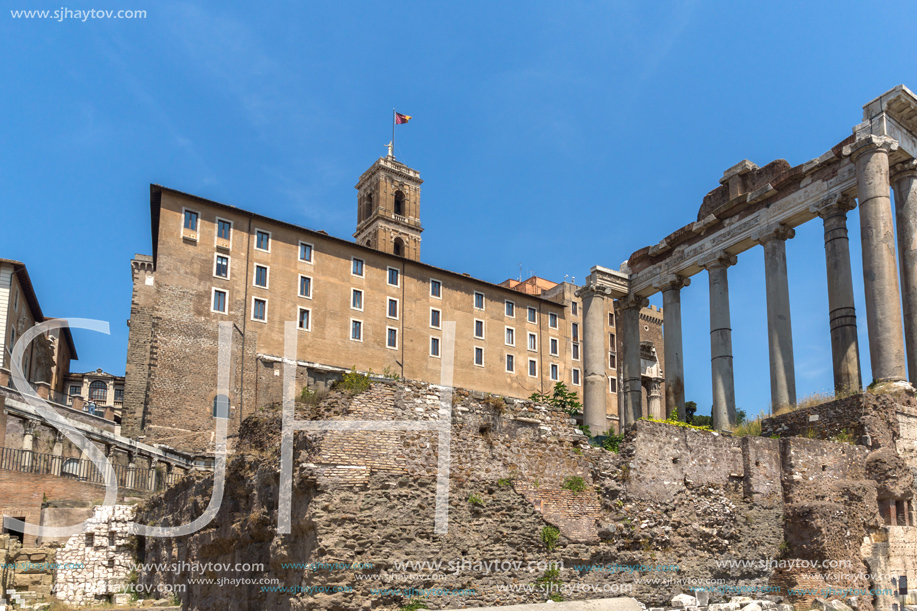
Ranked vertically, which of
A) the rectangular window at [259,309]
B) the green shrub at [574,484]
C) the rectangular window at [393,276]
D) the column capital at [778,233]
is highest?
the rectangular window at [393,276]

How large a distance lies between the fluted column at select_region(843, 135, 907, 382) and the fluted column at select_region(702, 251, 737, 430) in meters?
5.52

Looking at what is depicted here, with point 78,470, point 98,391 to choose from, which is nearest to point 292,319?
point 78,470

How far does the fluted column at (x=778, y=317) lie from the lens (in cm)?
2339

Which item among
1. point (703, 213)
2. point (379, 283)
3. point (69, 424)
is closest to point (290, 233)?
point (379, 283)

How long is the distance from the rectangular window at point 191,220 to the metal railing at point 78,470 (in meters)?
16.7

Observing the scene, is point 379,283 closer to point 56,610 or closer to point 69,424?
point 69,424

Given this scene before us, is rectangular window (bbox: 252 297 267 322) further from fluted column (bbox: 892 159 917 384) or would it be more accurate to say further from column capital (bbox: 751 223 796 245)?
fluted column (bbox: 892 159 917 384)

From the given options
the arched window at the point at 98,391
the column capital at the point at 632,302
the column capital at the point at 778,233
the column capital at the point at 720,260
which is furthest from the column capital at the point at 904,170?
the arched window at the point at 98,391

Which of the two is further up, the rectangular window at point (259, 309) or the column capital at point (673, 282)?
the rectangular window at point (259, 309)

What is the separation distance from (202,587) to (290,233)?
3519 centimetres

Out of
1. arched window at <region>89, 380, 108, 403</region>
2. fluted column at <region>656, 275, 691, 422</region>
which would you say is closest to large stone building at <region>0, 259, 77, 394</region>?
arched window at <region>89, 380, 108, 403</region>

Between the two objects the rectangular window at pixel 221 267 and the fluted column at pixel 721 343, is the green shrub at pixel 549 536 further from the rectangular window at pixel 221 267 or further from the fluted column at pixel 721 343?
the rectangular window at pixel 221 267

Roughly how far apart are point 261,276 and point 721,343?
94.2ft

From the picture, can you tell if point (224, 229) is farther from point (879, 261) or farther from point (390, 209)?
point (879, 261)
